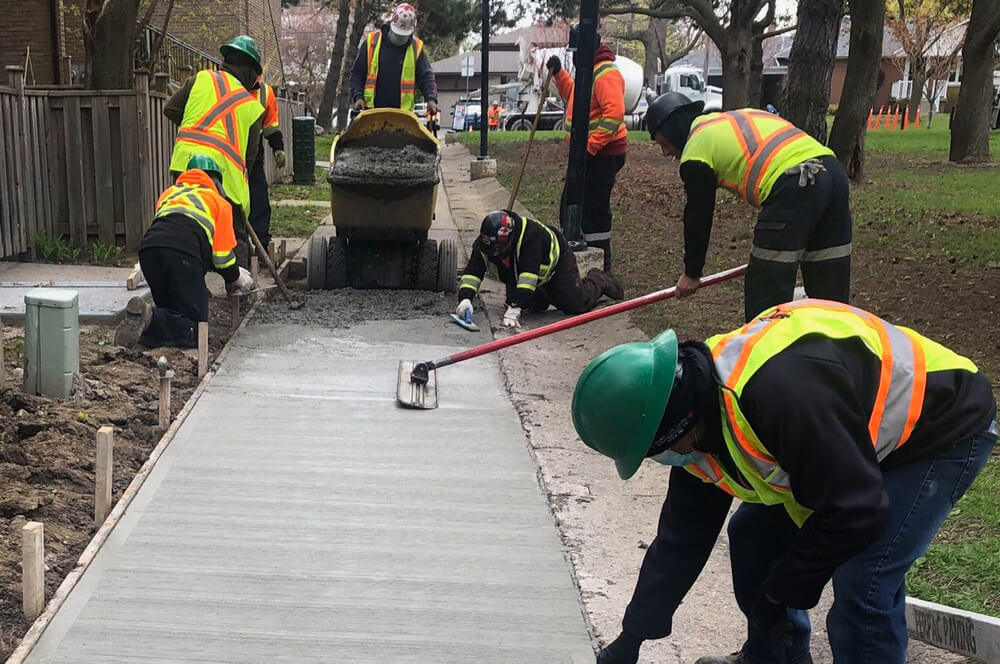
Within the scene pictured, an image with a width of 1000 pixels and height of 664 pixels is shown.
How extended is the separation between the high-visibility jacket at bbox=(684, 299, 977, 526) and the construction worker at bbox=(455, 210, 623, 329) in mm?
4885

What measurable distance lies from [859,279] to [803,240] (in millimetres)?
3740

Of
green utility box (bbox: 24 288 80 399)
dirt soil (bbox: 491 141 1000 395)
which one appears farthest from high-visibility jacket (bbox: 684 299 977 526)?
green utility box (bbox: 24 288 80 399)

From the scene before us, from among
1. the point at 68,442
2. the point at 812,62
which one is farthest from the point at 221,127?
the point at 812,62

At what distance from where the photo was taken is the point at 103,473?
3.99 meters

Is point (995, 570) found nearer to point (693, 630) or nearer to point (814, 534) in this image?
point (693, 630)

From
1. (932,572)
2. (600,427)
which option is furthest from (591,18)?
(600,427)

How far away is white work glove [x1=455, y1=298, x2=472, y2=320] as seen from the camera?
747 centimetres

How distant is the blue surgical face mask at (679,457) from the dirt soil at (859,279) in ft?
12.2

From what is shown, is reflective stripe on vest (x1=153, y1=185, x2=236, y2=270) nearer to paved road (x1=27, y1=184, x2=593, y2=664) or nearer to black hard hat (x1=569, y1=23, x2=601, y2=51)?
paved road (x1=27, y1=184, x2=593, y2=664)

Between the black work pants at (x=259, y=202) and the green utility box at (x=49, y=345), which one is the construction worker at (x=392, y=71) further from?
the green utility box at (x=49, y=345)

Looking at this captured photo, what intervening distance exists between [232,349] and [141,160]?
3505 millimetres

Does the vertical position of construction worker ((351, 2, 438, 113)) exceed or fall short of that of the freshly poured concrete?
it exceeds it

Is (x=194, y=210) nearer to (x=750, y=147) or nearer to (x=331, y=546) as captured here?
(x=331, y=546)

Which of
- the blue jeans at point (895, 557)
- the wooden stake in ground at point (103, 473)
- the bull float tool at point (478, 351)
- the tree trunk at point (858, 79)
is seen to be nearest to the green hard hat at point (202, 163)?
the bull float tool at point (478, 351)
